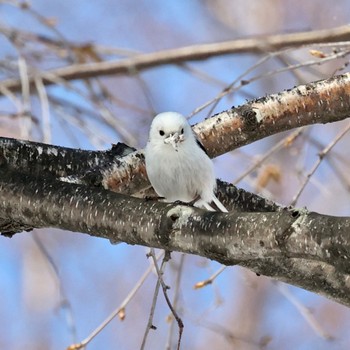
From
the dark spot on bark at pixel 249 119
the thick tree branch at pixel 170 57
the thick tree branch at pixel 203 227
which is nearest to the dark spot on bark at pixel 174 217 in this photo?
the thick tree branch at pixel 203 227

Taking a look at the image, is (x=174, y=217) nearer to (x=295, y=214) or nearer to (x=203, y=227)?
(x=203, y=227)

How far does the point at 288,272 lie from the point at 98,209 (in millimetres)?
483

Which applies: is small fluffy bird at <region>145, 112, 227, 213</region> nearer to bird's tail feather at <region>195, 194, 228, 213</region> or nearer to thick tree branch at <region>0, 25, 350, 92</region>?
bird's tail feather at <region>195, 194, 228, 213</region>

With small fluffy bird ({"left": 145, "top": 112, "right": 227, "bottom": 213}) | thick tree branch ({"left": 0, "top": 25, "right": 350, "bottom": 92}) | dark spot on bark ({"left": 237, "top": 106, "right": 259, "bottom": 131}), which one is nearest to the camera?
small fluffy bird ({"left": 145, "top": 112, "right": 227, "bottom": 213})

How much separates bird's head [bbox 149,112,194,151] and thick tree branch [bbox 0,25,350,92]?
3.67ft

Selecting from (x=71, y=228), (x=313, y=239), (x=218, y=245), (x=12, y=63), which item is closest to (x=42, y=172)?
(x=71, y=228)

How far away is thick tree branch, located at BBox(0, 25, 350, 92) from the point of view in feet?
10.3

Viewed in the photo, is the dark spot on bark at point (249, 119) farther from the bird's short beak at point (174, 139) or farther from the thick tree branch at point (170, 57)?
the thick tree branch at point (170, 57)

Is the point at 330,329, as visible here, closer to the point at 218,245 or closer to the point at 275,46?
the point at 275,46

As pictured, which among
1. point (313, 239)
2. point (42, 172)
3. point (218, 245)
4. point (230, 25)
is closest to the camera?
point (313, 239)

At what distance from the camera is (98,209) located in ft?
5.33

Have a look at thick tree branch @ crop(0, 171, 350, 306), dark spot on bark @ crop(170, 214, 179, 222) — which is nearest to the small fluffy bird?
thick tree branch @ crop(0, 171, 350, 306)

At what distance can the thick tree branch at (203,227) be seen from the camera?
1.29m

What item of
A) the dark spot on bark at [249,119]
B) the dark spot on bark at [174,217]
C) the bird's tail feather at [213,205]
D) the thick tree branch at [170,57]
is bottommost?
the dark spot on bark at [174,217]
